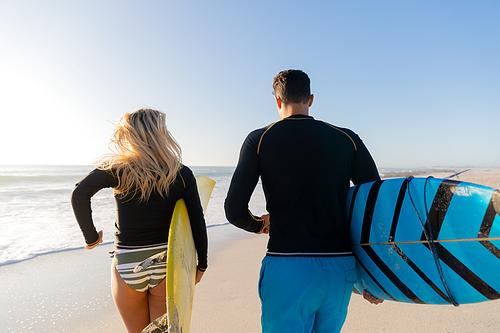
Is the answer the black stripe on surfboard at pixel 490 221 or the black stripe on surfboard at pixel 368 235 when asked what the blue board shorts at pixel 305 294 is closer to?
the black stripe on surfboard at pixel 368 235

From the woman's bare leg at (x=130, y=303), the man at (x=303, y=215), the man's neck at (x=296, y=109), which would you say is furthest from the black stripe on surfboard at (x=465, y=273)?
the woman's bare leg at (x=130, y=303)

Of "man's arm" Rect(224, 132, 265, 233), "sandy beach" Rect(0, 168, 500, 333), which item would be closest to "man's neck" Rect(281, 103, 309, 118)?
"man's arm" Rect(224, 132, 265, 233)

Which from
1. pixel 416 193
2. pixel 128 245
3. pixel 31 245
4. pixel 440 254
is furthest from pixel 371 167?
Answer: pixel 31 245

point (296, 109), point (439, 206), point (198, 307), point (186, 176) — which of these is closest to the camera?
point (439, 206)

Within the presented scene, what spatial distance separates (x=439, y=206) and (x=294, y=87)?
0.90 meters

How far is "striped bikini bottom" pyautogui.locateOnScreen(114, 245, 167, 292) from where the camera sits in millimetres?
1600

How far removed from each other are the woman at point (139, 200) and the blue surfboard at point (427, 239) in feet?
3.36

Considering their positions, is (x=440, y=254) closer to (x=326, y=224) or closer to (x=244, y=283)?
(x=326, y=224)

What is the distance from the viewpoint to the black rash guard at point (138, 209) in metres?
1.62

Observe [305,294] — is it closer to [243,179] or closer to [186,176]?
[243,179]

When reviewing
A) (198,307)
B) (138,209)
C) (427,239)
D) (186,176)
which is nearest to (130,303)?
(138,209)

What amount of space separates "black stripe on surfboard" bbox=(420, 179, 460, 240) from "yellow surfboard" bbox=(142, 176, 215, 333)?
1286 mm

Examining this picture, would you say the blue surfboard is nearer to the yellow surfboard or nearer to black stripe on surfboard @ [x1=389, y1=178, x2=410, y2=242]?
black stripe on surfboard @ [x1=389, y1=178, x2=410, y2=242]

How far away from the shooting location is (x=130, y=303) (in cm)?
163
